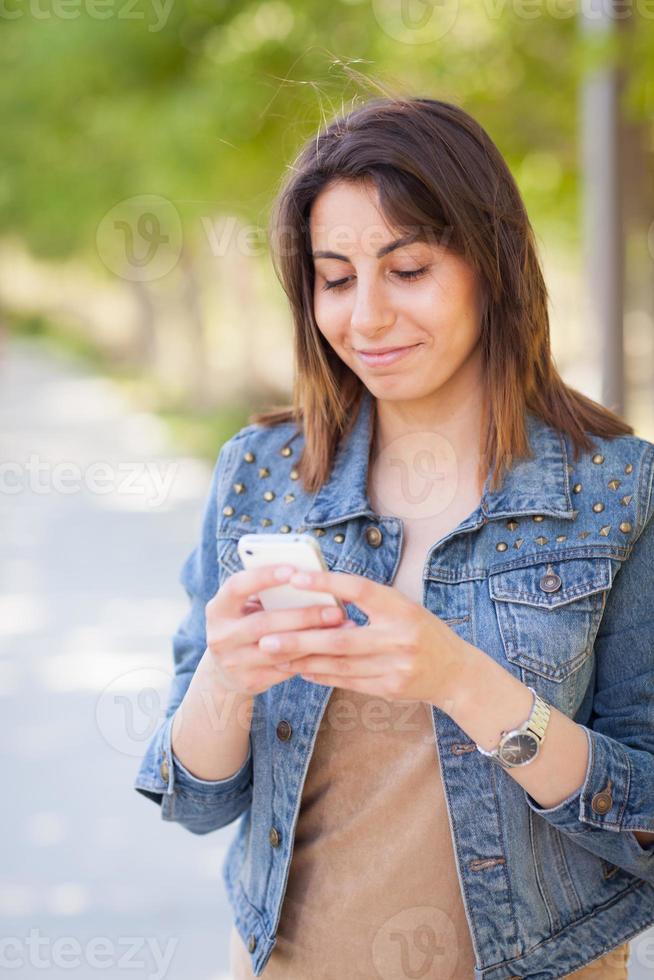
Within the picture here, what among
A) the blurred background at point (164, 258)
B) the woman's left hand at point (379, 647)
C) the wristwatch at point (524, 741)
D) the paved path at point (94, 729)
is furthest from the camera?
the blurred background at point (164, 258)

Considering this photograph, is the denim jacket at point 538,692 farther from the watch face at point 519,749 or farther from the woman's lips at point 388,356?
the woman's lips at point 388,356

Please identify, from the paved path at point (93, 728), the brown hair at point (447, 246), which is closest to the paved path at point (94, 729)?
the paved path at point (93, 728)

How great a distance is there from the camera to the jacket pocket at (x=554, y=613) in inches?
65.3

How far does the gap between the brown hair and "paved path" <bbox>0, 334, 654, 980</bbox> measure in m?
0.91

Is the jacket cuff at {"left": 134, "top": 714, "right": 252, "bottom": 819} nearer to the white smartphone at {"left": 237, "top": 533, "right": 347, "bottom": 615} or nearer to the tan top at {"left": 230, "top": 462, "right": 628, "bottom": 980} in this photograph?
the tan top at {"left": 230, "top": 462, "right": 628, "bottom": 980}

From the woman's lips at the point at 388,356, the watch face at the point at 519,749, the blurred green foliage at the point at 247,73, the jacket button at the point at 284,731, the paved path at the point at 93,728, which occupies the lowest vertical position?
the paved path at the point at 93,728

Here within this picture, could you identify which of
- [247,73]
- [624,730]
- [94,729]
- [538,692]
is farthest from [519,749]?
[247,73]

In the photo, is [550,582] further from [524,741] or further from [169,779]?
[169,779]

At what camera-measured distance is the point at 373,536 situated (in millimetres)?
1824

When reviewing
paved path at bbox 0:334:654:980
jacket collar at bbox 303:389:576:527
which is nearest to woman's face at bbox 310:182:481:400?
jacket collar at bbox 303:389:576:527

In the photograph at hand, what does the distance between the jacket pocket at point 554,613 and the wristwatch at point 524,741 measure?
5.3 inches

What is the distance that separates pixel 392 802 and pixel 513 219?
940 mm

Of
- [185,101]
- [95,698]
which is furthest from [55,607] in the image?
[185,101]

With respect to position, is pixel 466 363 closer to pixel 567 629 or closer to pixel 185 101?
pixel 567 629
